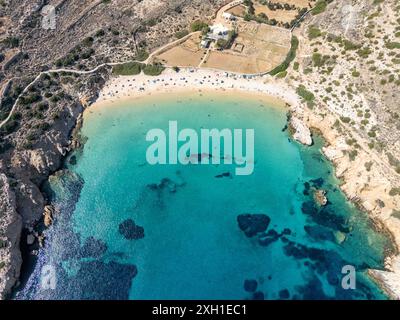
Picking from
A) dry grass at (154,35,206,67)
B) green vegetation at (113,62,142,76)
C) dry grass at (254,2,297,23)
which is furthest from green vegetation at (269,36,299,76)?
green vegetation at (113,62,142,76)

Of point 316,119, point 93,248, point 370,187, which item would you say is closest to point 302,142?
point 316,119

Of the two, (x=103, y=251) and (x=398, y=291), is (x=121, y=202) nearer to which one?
(x=103, y=251)

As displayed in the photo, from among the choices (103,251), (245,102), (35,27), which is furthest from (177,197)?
(35,27)

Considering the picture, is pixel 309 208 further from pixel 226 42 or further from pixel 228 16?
pixel 228 16

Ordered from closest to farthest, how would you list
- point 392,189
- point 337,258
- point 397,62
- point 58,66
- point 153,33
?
point 337,258 → point 392,189 → point 397,62 → point 58,66 → point 153,33

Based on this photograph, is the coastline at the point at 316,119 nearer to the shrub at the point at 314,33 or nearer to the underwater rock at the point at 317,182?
the underwater rock at the point at 317,182

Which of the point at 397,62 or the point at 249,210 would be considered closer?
the point at 249,210
